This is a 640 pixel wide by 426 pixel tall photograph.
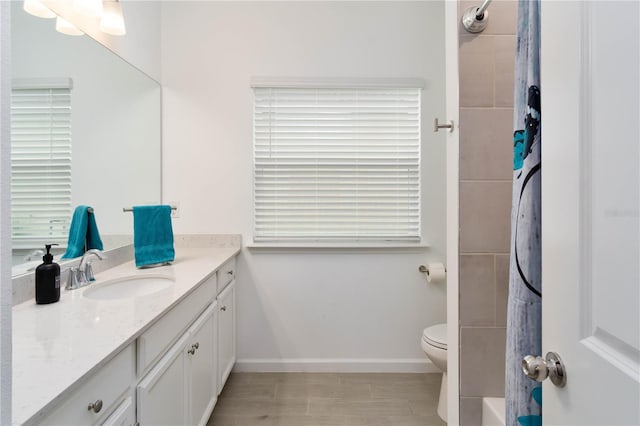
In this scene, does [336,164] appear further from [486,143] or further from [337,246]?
[486,143]

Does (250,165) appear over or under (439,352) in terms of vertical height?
over

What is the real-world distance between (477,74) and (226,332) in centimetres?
194

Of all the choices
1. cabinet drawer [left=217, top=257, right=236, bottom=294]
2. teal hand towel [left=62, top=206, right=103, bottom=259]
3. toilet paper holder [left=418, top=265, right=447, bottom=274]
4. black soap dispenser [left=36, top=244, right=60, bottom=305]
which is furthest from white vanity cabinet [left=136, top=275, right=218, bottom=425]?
toilet paper holder [left=418, top=265, right=447, bottom=274]

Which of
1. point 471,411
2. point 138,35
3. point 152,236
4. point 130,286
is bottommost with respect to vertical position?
point 471,411

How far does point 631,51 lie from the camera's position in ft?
1.48

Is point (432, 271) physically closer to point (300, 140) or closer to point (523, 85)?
point (300, 140)

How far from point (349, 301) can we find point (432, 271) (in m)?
0.62

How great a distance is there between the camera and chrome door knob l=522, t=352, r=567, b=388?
23.6 inches

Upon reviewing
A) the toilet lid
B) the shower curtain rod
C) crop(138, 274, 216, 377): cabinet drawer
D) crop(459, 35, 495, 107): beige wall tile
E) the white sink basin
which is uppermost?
the shower curtain rod

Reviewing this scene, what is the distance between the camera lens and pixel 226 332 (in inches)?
78.4

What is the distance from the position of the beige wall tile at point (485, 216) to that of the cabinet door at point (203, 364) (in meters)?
1.26

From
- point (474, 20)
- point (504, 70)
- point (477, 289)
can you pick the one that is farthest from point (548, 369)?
point (474, 20)

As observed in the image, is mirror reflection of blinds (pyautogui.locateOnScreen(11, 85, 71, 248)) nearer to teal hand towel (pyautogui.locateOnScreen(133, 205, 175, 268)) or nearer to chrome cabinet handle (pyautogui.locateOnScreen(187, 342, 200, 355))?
teal hand towel (pyautogui.locateOnScreen(133, 205, 175, 268))

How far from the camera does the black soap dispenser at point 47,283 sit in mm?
1174
